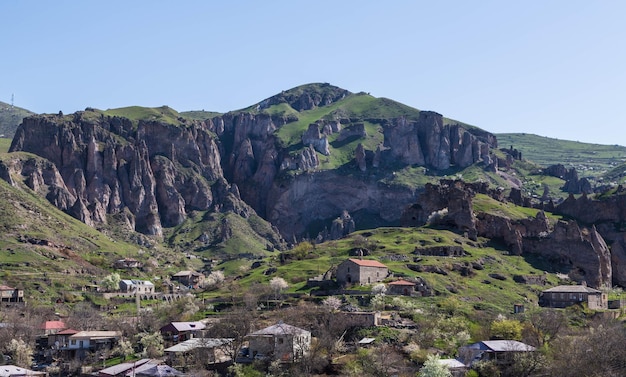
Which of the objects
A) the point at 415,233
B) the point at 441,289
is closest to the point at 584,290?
the point at 441,289

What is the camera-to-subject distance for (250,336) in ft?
357

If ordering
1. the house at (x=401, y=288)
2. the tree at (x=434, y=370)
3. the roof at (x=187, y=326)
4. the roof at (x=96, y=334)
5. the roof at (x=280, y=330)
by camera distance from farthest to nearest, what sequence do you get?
→ the house at (x=401, y=288) < the roof at (x=96, y=334) < the roof at (x=187, y=326) < the roof at (x=280, y=330) < the tree at (x=434, y=370)

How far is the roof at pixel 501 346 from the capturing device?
10175 centimetres

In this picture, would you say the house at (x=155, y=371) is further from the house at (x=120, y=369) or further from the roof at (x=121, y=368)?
the roof at (x=121, y=368)

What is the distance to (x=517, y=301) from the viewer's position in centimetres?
14975

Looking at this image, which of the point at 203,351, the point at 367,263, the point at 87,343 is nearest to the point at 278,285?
the point at 367,263

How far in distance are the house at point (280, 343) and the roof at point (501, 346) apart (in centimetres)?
1893

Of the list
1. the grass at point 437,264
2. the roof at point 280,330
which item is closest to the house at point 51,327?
the grass at point 437,264

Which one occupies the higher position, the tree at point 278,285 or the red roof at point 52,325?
the tree at point 278,285

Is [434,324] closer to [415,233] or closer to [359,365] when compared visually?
[359,365]

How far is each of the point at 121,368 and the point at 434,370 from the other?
37768mm

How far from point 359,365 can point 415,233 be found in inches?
3691

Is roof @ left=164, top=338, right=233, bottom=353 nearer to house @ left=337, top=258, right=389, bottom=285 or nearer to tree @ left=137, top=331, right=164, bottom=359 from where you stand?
tree @ left=137, top=331, right=164, bottom=359

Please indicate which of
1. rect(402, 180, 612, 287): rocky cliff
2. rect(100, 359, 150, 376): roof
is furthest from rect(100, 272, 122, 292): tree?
rect(100, 359, 150, 376): roof
